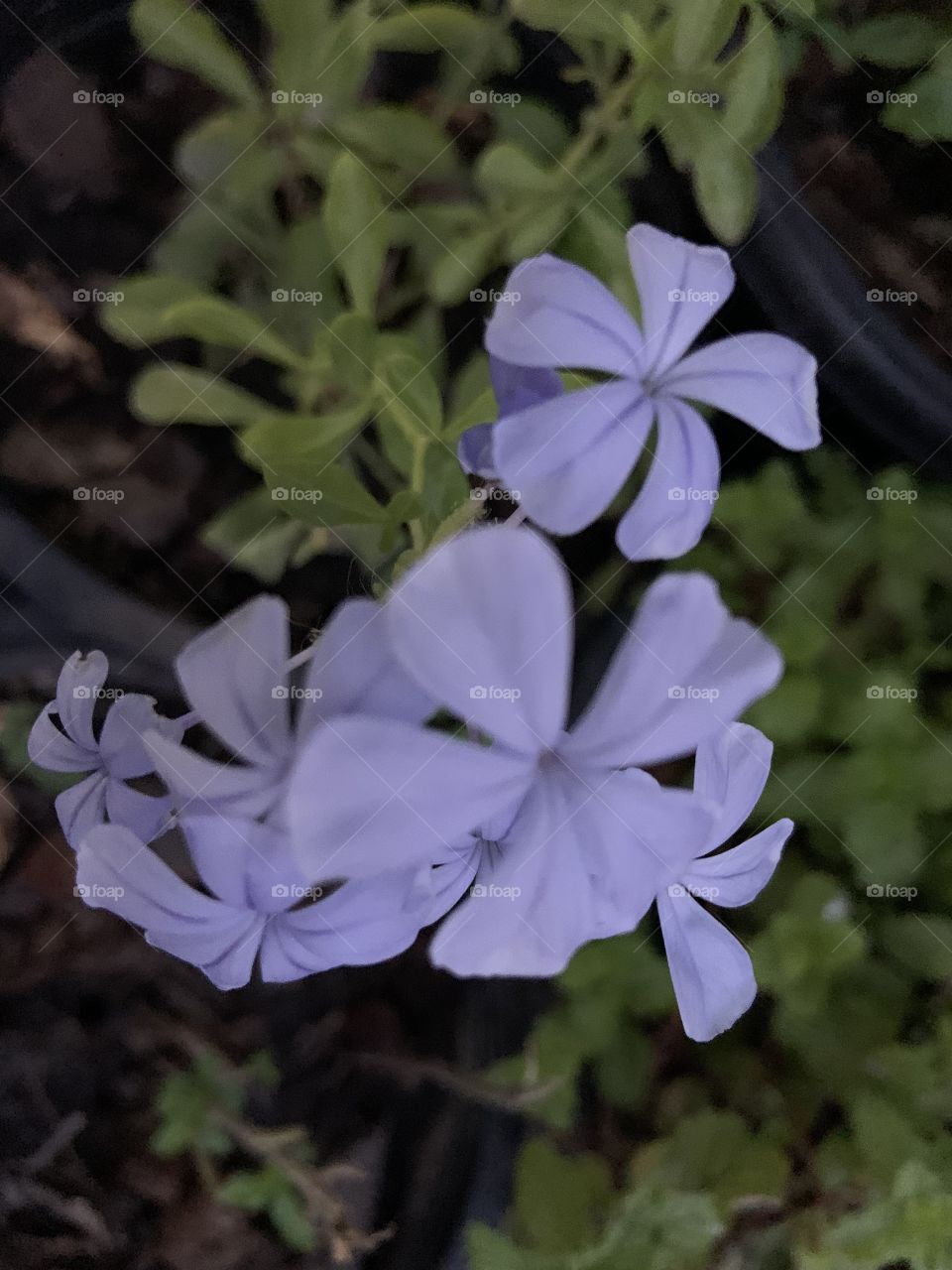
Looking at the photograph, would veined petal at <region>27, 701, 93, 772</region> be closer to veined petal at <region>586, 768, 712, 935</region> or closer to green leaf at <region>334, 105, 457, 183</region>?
veined petal at <region>586, 768, 712, 935</region>

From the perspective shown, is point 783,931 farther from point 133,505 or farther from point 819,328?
point 133,505

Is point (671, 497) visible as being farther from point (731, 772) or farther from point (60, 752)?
point (60, 752)

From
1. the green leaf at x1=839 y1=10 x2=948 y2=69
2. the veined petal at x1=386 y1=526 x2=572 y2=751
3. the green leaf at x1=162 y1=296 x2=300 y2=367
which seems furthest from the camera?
the green leaf at x1=839 y1=10 x2=948 y2=69

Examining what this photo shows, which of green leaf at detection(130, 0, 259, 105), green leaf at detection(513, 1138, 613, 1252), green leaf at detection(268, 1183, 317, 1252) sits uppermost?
green leaf at detection(130, 0, 259, 105)

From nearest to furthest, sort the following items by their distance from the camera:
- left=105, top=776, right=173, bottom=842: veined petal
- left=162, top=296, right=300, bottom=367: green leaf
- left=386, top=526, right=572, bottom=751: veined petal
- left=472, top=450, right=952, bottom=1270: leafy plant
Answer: left=386, top=526, right=572, bottom=751: veined petal < left=105, top=776, right=173, bottom=842: veined petal < left=162, top=296, right=300, bottom=367: green leaf < left=472, top=450, right=952, bottom=1270: leafy plant

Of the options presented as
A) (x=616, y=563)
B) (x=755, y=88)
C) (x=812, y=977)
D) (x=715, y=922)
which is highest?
(x=755, y=88)

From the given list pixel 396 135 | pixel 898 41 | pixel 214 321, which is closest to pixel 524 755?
pixel 214 321

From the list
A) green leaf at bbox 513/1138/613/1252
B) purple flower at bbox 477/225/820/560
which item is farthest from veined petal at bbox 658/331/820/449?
green leaf at bbox 513/1138/613/1252
